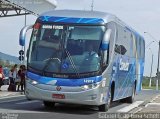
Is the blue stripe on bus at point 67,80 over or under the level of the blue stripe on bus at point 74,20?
under

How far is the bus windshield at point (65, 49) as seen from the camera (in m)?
16.7

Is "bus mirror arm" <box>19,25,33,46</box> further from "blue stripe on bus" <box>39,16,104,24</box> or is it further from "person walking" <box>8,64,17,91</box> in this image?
"person walking" <box>8,64,17,91</box>

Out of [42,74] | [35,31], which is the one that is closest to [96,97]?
[42,74]

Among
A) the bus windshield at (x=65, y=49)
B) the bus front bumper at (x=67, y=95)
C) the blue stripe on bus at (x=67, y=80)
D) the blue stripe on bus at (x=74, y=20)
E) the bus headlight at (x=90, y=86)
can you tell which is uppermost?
the blue stripe on bus at (x=74, y=20)

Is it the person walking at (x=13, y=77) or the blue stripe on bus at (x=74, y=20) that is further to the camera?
the person walking at (x=13, y=77)

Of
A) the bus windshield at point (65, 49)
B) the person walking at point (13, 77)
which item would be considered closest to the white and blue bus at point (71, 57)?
the bus windshield at point (65, 49)

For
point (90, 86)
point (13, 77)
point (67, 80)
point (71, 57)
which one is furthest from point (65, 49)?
point (13, 77)

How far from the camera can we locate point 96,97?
54.9ft

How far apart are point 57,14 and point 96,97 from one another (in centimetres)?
316

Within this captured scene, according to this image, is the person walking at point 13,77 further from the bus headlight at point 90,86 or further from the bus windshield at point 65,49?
the bus headlight at point 90,86

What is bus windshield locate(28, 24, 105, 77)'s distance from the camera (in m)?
16.7

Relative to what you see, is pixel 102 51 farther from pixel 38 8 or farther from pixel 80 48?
pixel 38 8

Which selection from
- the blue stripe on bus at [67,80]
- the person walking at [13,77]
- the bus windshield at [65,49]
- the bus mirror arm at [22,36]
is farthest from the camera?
the person walking at [13,77]

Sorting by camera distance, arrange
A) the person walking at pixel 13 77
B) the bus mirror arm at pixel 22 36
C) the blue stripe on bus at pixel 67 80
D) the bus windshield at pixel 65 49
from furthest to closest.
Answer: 1. the person walking at pixel 13 77
2. the bus mirror arm at pixel 22 36
3. the bus windshield at pixel 65 49
4. the blue stripe on bus at pixel 67 80
